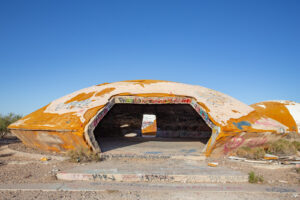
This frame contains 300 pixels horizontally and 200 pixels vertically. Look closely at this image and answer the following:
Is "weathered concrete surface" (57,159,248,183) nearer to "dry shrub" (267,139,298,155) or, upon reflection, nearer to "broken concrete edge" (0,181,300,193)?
"broken concrete edge" (0,181,300,193)

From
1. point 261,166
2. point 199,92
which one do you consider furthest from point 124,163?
point 199,92

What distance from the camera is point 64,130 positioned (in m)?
7.94

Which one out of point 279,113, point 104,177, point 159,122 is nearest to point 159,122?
point 159,122

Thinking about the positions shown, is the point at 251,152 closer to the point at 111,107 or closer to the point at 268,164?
the point at 268,164

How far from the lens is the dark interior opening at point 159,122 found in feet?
50.5

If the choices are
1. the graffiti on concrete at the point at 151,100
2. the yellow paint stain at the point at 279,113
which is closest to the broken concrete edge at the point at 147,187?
the graffiti on concrete at the point at 151,100

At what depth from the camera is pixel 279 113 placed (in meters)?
18.0

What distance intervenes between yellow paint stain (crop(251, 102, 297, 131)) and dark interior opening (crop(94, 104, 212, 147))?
5.71 meters

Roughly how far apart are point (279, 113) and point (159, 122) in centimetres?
1019

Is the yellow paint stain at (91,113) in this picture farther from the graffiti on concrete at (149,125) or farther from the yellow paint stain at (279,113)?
the graffiti on concrete at (149,125)

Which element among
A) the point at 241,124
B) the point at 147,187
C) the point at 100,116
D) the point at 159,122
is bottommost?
the point at 159,122

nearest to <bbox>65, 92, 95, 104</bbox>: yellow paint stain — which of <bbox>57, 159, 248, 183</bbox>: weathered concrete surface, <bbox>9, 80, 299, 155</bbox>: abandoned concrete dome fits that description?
<bbox>9, 80, 299, 155</bbox>: abandoned concrete dome

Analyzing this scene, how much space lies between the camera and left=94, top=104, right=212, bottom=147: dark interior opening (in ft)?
50.5

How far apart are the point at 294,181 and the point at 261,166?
150 centimetres
